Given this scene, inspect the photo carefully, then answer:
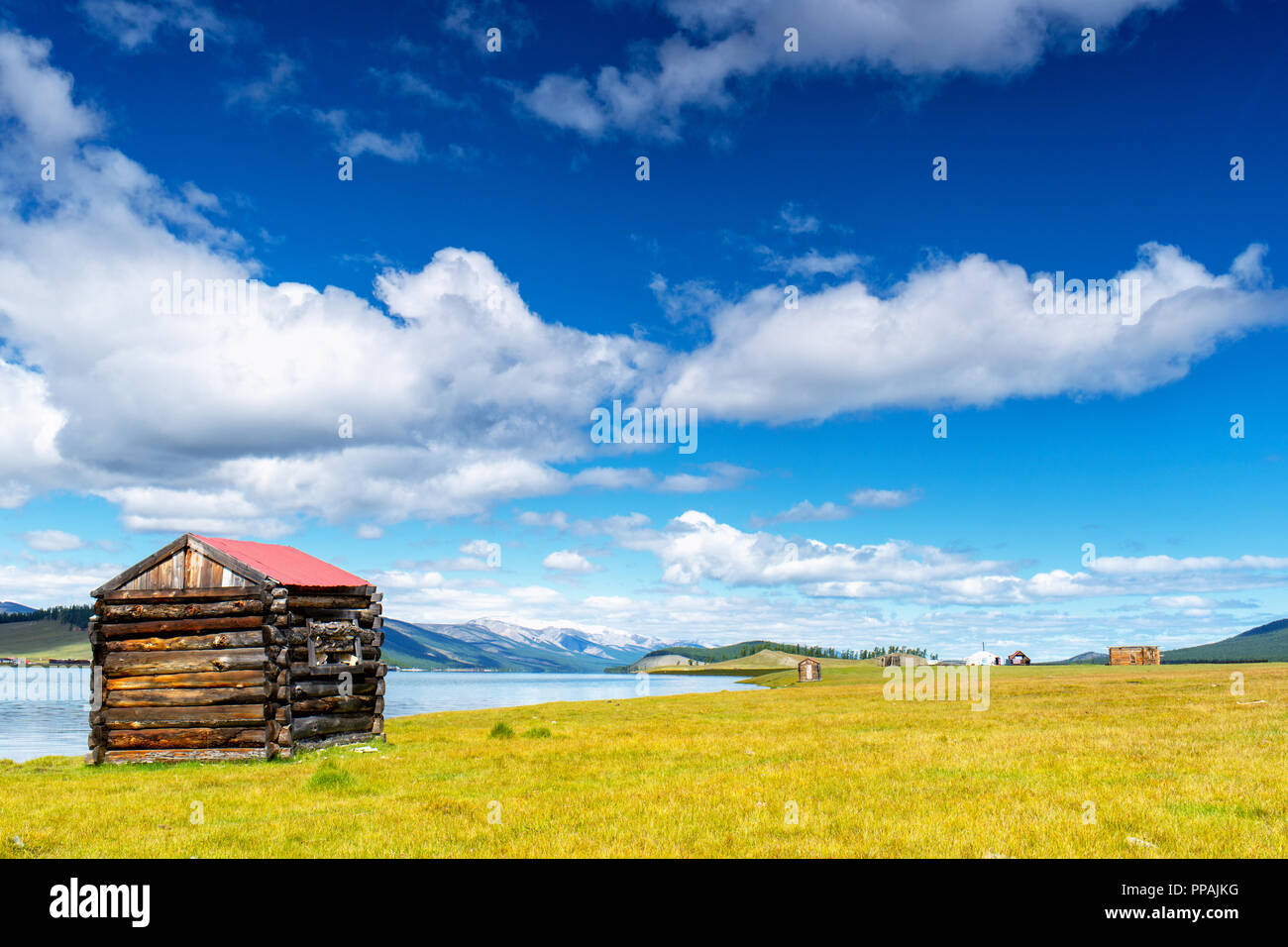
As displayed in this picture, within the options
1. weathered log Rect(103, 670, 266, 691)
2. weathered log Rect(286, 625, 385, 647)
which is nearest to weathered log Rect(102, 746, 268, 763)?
weathered log Rect(103, 670, 266, 691)

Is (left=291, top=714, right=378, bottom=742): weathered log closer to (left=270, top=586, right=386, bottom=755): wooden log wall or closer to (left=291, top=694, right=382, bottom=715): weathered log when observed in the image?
(left=270, top=586, right=386, bottom=755): wooden log wall

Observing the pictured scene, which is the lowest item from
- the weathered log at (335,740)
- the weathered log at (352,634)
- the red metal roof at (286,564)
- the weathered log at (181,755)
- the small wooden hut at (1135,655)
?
the small wooden hut at (1135,655)

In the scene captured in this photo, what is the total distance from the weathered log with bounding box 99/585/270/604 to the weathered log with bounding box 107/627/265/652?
111cm

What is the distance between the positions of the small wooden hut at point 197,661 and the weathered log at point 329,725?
0.10 meters

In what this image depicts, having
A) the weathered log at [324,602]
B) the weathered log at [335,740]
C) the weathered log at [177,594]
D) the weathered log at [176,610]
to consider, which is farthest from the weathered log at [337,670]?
the weathered log at [177,594]

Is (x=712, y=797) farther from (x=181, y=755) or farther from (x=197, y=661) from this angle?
(x=181, y=755)

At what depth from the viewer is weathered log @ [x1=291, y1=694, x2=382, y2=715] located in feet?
80.9

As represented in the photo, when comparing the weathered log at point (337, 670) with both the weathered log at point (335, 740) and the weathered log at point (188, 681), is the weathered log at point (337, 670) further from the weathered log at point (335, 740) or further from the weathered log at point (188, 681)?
the weathered log at point (335, 740)

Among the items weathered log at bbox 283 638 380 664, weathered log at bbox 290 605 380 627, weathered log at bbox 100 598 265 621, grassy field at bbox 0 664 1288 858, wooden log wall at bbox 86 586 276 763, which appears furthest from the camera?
weathered log at bbox 290 605 380 627

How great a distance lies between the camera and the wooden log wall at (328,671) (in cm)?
2370
